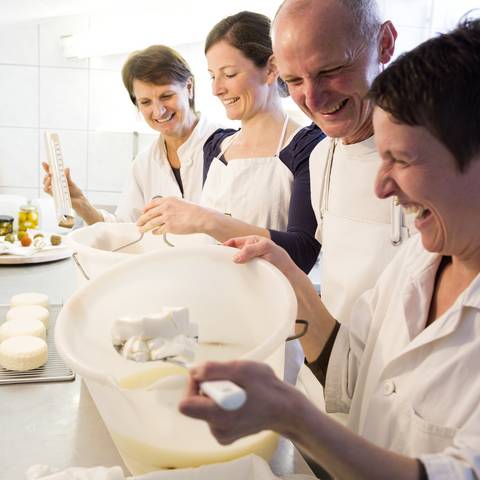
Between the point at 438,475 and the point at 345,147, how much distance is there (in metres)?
0.78

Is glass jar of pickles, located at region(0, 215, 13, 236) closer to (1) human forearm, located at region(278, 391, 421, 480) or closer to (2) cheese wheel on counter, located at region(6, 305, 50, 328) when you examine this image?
(2) cheese wheel on counter, located at region(6, 305, 50, 328)

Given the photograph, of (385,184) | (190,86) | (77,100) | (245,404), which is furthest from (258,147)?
(77,100)

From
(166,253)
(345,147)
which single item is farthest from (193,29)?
(166,253)

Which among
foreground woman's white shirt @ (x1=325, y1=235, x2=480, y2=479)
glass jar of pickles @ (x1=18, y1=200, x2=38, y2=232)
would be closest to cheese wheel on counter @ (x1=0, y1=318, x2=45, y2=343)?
foreground woman's white shirt @ (x1=325, y1=235, x2=480, y2=479)

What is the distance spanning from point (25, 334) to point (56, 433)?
0.36 meters

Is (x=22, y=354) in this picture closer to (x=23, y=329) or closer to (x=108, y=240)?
(x=23, y=329)

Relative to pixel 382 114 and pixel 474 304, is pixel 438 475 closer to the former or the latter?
pixel 474 304

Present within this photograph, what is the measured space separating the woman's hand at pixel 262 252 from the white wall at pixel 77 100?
8.62 feet

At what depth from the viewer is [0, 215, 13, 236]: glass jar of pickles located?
244 centimetres

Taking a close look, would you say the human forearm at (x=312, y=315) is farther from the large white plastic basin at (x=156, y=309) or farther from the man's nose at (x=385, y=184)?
the man's nose at (x=385, y=184)

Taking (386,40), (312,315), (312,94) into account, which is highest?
(386,40)

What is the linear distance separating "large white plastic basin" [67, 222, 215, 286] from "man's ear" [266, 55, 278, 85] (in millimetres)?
582

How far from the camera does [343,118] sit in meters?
1.17

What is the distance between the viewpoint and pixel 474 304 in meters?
0.74
